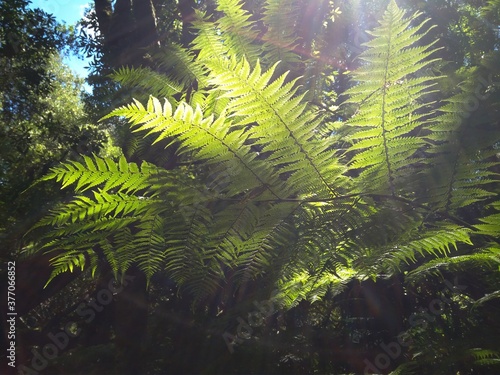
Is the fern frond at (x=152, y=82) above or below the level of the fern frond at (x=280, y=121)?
above

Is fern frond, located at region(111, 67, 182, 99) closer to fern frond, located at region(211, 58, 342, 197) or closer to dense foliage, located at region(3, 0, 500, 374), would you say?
dense foliage, located at region(3, 0, 500, 374)

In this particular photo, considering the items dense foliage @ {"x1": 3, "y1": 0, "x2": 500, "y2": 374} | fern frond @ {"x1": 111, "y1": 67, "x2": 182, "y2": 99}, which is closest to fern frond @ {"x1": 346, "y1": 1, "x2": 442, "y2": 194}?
dense foliage @ {"x1": 3, "y1": 0, "x2": 500, "y2": 374}

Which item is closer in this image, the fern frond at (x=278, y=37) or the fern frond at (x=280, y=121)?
the fern frond at (x=280, y=121)

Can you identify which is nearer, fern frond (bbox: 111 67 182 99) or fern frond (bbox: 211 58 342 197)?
fern frond (bbox: 211 58 342 197)

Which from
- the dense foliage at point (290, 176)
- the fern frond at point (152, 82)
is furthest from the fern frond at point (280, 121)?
the fern frond at point (152, 82)

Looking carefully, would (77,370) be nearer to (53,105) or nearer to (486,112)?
(486,112)

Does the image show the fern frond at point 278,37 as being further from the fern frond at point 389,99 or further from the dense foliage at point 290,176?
the fern frond at point 389,99

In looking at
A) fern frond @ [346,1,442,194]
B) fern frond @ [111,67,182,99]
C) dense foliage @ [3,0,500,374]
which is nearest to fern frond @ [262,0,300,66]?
dense foliage @ [3,0,500,374]

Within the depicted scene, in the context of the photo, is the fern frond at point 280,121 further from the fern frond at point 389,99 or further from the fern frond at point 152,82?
the fern frond at point 152,82

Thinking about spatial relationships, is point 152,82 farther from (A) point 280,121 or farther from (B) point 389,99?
(B) point 389,99

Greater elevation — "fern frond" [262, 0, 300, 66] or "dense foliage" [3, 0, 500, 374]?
"fern frond" [262, 0, 300, 66]

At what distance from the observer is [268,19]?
143cm

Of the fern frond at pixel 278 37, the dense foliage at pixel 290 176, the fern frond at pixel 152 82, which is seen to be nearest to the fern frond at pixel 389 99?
the dense foliage at pixel 290 176

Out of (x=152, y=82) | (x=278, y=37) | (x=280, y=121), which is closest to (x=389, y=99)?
(x=280, y=121)
